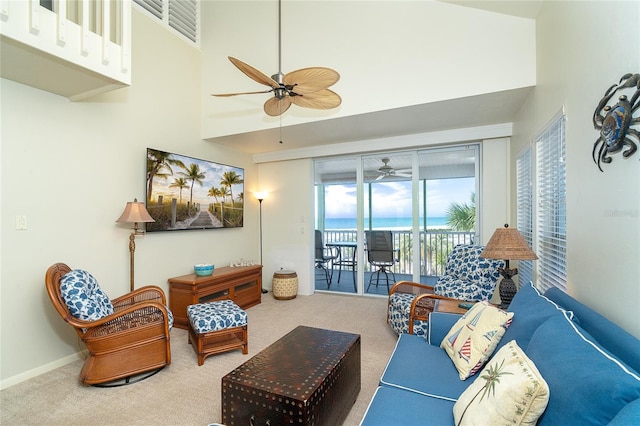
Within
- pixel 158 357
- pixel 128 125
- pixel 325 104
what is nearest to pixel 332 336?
pixel 158 357

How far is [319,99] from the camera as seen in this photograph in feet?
9.04

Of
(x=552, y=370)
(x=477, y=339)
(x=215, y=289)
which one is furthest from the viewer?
(x=215, y=289)

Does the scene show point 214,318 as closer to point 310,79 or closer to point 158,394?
point 158,394

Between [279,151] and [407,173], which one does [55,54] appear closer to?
[279,151]

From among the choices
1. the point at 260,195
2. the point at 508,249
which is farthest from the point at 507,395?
the point at 260,195

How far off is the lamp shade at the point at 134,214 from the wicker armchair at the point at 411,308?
278cm

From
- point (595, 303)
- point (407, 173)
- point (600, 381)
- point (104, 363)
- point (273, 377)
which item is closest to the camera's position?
point (600, 381)

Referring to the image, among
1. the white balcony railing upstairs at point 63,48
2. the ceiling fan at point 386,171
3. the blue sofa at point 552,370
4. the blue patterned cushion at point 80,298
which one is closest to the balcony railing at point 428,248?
the ceiling fan at point 386,171

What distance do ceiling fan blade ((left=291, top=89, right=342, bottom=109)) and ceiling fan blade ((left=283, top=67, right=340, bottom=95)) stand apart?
16cm

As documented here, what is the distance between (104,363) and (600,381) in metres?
2.95

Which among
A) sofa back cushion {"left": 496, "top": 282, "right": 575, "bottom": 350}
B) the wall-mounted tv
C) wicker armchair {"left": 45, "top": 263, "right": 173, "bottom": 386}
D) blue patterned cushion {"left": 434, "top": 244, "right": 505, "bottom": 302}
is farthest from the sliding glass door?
wicker armchair {"left": 45, "top": 263, "right": 173, "bottom": 386}

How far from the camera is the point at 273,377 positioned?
1.67 meters

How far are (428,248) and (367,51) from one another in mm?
2925

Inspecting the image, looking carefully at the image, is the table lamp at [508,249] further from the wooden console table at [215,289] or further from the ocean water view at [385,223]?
the wooden console table at [215,289]
